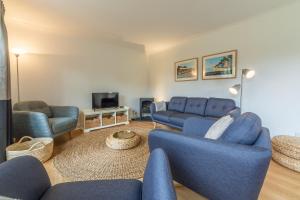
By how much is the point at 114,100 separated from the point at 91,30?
73.4 inches

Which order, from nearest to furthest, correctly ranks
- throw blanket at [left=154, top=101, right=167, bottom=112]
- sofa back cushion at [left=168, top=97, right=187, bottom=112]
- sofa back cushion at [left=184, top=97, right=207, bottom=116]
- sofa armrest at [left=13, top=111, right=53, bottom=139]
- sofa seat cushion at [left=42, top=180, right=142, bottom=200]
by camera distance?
sofa seat cushion at [left=42, top=180, right=142, bottom=200] → sofa armrest at [left=13, top=111, right=53, bottom=139] → sofa back cushion at [left=184, top=97, right=207, bottom=116] → sofa back cushion at [left=168, top=97, right=187, bottom=112] → throw blanket at [left=154, top=101, right=167, bottom=112]

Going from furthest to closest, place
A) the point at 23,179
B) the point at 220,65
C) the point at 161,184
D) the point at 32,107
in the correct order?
the point at 220,65 → the point at 32,107 → the point at 23,179 → the point at 161,184

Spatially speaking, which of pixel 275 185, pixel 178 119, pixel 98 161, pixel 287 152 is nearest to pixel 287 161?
pixel 287 152

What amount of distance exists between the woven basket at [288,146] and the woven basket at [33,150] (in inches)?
129

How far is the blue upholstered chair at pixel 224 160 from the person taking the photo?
101cm

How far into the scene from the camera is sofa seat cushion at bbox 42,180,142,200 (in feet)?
3.15

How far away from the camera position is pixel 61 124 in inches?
111

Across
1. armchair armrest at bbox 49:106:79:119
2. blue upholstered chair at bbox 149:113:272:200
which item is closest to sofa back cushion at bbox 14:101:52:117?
armchair armrest at bbox 49:106:79:119

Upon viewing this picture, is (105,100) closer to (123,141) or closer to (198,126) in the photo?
(123,141)

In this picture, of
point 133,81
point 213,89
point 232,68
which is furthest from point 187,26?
point 133,81

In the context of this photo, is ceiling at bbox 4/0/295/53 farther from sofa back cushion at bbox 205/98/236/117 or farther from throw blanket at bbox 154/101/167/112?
throw blanket at bbox 154/101/167/112

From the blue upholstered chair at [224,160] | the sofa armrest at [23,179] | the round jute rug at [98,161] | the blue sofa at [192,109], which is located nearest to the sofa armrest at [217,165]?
the blue upholstered chair at [224,160]

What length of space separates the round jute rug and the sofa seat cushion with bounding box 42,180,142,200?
2.81 ft

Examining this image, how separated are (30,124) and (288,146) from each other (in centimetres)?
382
